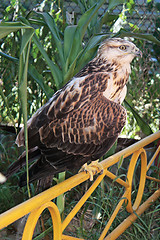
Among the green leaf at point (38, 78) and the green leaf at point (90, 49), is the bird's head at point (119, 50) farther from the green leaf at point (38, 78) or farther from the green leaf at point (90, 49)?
the green leaf at point (38, 78)

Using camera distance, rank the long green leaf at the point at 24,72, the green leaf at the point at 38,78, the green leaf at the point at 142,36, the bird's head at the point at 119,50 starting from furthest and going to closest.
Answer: the green leaf at the point at 38,78 < the green leaf at the point at 142,36 < the bird's head at the point at 119,50 < the long green leaf at the point at 24,72

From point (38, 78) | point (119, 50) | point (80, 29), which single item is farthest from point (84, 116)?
point (38, 78)

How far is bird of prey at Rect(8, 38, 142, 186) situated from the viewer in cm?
112

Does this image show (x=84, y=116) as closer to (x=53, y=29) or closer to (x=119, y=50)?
(x=119, y=50)

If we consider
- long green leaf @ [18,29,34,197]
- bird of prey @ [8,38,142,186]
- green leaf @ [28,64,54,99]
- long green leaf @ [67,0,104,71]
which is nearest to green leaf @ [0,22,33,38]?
long green leaf @ [18,29,34,197]

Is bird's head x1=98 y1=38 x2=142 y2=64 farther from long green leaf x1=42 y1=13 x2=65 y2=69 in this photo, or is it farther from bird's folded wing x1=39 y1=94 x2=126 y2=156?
long green leaf x1=42 y1=13 x2=65 y2=69

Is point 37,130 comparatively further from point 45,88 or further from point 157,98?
point 157,98

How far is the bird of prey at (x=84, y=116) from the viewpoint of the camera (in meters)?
1.12

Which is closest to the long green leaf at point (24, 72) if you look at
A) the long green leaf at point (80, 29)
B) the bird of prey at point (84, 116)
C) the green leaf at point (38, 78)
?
the bird of prey at point (84, 116)

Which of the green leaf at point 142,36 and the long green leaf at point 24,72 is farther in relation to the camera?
the green leaf at point 142,36

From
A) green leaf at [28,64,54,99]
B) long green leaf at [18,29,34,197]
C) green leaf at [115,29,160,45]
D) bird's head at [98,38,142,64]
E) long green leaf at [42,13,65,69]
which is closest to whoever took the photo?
long green leaf at [18,29,34,197]

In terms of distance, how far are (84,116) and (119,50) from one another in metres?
Answer: 0.24

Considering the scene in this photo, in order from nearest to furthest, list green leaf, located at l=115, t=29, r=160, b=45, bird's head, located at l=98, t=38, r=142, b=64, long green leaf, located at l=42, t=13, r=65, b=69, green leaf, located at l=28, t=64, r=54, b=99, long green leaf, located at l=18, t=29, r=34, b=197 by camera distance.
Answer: long green leaf, located at l=18, t=29, r=34, b=197 < bird's head, located at l=98, t=38, r=142, b=64 < green leaf, located at l=115, t=29, r=160, b=45 < long green leaf, located at l=42, t=13, r=65, b=69 < green leaf, located at l=28, t=64, r=54, b=99

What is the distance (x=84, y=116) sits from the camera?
1136 millimetres
